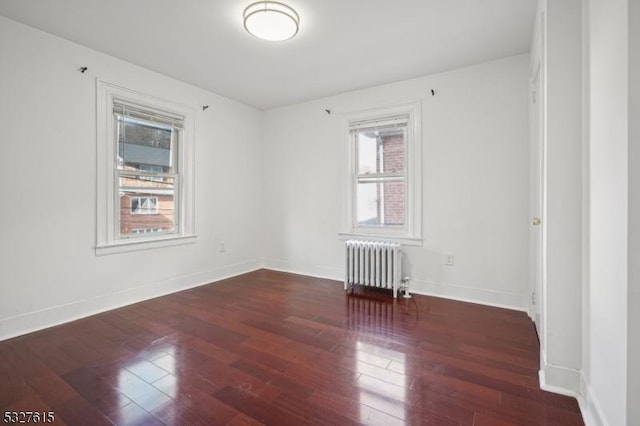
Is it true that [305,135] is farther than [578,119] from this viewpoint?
Yes

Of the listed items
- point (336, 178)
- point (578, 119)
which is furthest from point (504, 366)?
point (336, 178)

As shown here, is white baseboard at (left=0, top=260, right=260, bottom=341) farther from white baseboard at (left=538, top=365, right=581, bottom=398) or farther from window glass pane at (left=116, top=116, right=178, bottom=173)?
white baseboard at (left=538, top=365, right=581, bottom=398)

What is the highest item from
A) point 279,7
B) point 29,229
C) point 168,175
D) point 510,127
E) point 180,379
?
point 279,7

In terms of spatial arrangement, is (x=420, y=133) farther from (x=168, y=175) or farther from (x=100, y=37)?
(x=100, y=37)

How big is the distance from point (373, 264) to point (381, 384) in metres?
1.86

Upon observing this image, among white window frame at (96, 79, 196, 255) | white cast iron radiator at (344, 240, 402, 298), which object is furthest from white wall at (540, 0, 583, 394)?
white window frame at (96, 79, 196, 255)

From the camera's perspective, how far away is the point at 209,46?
2893mm

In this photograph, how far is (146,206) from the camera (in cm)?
353

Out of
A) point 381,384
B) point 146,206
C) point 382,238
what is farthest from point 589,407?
point 146,206

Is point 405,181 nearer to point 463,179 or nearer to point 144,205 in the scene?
point 463,179

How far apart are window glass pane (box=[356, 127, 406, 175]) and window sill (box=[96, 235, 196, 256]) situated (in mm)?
2427

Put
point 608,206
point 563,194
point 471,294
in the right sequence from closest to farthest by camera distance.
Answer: point 608,206 < point 563,194 < point 471,294

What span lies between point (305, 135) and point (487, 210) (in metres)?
2.60

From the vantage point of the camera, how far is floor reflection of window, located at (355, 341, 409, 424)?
157 cm
